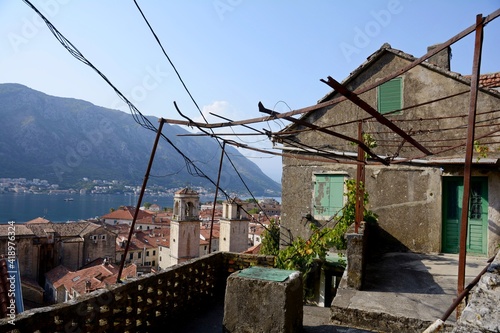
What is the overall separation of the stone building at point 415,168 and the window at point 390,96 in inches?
1.1

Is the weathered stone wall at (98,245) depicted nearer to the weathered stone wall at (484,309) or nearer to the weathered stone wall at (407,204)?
the weathered stone wall at (407,204)

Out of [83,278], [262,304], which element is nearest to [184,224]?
[83,278]

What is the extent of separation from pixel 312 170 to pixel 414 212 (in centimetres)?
303

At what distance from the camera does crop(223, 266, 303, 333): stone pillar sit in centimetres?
379

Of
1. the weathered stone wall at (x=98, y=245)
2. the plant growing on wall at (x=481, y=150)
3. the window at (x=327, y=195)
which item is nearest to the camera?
the plant growing on wall at (x=481, y=150)

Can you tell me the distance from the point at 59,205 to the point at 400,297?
16446 cm

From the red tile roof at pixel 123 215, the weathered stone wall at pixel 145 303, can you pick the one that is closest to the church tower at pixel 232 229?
the weathered stone wall at pixel 145 303

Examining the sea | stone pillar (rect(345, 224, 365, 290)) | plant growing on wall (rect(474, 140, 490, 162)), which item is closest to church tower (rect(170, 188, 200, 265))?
plant growing on wall (rect(474, 140, 490, 162))

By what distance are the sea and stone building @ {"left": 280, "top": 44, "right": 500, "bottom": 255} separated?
109 m

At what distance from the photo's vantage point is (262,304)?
3871mm

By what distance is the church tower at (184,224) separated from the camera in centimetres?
3781

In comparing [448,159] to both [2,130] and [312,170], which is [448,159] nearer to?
[312,170]

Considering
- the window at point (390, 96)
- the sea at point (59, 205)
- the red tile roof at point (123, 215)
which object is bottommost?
the sea at point (59, 205)

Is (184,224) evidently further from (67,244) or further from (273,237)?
(273,237)
